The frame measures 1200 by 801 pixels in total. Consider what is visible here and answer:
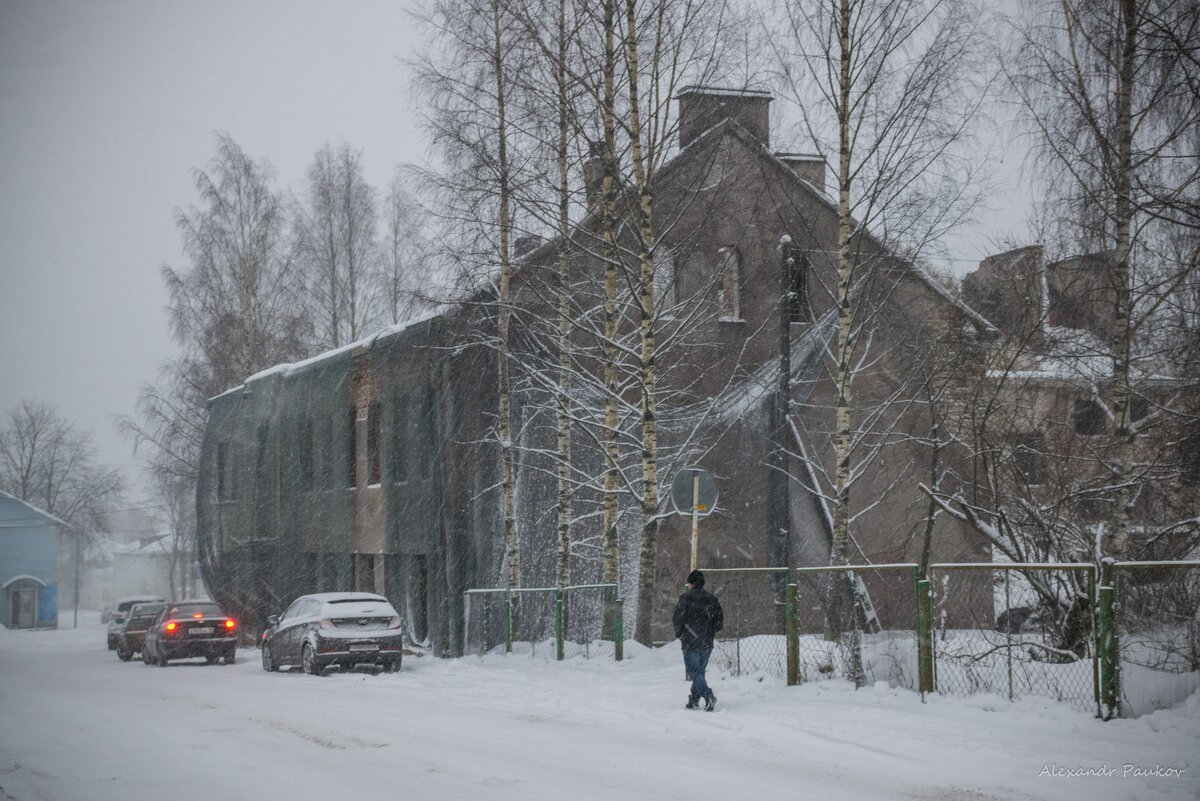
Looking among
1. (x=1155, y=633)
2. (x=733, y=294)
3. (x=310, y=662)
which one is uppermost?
(x=733, y=294)

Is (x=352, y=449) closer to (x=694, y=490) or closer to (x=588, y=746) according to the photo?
(x=694, y=490)

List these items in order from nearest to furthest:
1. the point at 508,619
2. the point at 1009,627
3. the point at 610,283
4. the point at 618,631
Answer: the point at 1009,627
the point at 618,631
the point at 610,283
the point at 508,619

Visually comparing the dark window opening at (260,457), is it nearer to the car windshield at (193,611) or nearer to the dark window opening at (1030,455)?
the car windshield at (193,611)

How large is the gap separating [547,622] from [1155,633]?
12.0 m

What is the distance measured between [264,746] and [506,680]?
7.57m

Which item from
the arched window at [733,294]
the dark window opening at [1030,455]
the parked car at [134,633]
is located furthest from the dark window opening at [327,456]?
the dark window opening at [1030,455]

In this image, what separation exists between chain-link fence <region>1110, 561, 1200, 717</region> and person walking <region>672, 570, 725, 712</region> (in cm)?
425

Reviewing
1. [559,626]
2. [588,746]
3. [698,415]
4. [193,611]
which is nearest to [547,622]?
[559,626]

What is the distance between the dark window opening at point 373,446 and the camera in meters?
31.2

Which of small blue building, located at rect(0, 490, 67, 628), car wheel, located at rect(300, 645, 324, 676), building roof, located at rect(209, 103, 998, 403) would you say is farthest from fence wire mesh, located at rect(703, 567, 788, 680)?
small blue building, located at rect(0, 490, 67, 628)

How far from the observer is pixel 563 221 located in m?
19.5

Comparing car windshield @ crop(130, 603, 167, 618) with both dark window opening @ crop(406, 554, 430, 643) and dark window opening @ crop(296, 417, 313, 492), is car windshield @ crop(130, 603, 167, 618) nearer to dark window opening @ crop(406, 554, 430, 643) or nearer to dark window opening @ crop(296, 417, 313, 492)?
dark window opening @ crop(296, 417, 313, 492)

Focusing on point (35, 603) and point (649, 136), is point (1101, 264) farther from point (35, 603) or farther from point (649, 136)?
point (35, 603)

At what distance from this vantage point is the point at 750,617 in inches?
634
